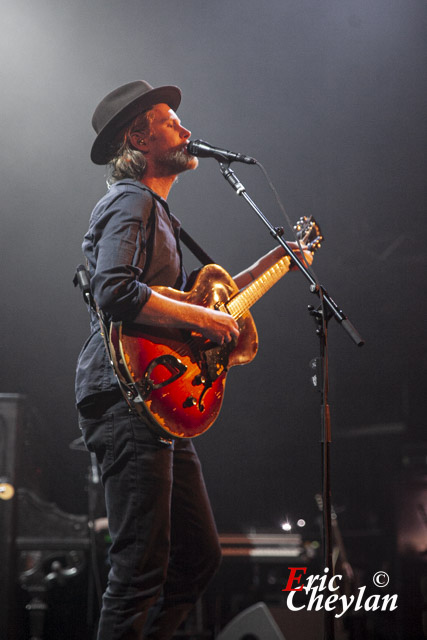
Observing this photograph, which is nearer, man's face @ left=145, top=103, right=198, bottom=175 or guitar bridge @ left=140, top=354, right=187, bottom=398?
guitar bridge @ left=140, top=354, right=187, bottom=398

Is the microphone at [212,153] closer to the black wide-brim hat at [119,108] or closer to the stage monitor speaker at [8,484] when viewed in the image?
the black wide-brim hat at [119,108]

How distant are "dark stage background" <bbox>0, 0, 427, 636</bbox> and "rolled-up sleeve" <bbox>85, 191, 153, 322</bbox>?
265 cm

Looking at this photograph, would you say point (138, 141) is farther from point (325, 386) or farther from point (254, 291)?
point (325, 386)

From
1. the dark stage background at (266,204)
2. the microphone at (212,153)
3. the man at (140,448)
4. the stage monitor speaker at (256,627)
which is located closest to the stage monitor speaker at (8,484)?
the dark stage background at (266,204)

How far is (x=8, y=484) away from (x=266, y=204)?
9.42 ft

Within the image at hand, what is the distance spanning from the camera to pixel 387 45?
4.64 m

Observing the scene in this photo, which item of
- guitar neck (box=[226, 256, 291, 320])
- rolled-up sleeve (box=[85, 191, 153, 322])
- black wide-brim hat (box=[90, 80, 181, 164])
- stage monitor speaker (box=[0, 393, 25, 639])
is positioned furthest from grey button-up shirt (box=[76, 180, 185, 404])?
stage monitor speaker (box=[0, 393, 25, 639])

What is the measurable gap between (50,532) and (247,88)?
3513 millimetres

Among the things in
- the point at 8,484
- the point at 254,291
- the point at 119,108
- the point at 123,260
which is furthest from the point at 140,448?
the point at 8,484

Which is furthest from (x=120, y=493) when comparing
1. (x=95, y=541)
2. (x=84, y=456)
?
(x=84, y=456)

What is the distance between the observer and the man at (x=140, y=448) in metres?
1.96

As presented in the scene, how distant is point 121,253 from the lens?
6.86 feet

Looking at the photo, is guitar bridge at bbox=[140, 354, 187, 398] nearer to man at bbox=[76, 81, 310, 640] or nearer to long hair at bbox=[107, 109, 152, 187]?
man at bbox=[76, 81, 310, 640]

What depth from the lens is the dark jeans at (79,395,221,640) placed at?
1936 mm
